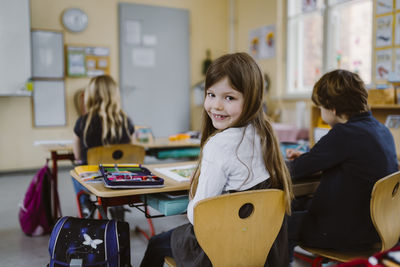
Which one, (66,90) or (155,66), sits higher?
(155,66)

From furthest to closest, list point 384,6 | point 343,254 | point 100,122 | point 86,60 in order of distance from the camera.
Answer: point 86,60
point 384,6
point 100,122
point 343,254

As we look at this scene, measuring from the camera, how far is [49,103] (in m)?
5.08

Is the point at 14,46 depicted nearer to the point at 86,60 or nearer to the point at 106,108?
the point at 86,60

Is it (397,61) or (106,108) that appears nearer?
(106,108)

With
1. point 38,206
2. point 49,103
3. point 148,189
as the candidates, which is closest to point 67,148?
point 38,206

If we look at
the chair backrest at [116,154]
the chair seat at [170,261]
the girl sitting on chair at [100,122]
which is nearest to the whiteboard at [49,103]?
the girl sitting on chair at [100,122]

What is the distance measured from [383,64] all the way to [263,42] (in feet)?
7.05

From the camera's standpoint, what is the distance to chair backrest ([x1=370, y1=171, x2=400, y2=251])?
1312 millimetres

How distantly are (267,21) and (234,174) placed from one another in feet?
15.2

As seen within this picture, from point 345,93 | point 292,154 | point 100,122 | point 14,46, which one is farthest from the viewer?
point 14,46

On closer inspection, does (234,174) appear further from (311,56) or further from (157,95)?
(157,95)

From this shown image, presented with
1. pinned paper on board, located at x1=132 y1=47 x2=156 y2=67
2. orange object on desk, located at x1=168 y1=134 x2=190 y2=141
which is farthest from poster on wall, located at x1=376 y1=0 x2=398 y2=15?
pinned paper on board, located at x1=132 y1=47 x2=156 y2=67

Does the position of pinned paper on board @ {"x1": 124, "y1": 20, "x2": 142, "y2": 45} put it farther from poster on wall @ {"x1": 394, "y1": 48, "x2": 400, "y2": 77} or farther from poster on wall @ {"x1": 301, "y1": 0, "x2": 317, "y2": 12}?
poster on wall @ {"x1": 394, "y1": 48, "x2": 400, "y2": 77}

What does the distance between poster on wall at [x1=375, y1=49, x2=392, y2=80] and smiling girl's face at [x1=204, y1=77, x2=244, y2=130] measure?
288 centimetres
